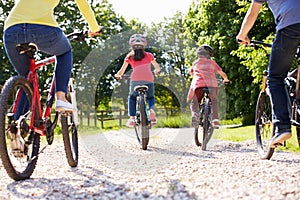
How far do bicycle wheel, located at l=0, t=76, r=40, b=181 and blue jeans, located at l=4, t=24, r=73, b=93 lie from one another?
27 cm

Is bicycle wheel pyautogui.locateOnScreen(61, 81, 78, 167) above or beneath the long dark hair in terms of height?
beneath

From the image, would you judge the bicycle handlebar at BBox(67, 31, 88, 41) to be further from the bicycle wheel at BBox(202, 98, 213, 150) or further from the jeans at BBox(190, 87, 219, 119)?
the jeans at BBox(190, 87, 219, 119)

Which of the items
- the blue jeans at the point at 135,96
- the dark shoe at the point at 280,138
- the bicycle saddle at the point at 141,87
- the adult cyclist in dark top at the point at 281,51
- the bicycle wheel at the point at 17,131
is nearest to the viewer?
the bicycle wheel at the point at 17,131

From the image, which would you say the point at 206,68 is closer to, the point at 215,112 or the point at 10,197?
the point at 215,112

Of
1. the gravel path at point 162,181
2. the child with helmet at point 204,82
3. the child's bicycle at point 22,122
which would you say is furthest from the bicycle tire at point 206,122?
the child's bicycle at point 22,122

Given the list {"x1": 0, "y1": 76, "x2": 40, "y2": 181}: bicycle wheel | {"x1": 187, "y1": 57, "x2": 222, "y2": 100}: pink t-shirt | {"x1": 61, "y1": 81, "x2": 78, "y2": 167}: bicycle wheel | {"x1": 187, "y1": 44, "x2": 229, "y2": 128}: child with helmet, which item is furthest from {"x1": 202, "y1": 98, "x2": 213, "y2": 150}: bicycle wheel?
{"x1": 0, "y1": 76, "x2": 40, "y2": 181}: bicycle wheel

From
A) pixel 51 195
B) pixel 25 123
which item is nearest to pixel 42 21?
pixel 25 123

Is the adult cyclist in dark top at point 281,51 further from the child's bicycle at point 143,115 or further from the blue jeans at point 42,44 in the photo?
the child's bicycle at point 143,115

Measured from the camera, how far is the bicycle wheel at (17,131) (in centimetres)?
361

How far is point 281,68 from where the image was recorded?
405cm

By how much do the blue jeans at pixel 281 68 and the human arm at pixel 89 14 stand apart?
5.54 feet

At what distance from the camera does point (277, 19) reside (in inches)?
156

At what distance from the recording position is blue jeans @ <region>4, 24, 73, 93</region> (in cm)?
389

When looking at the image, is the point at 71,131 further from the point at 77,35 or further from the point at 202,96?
the point at 202,96
